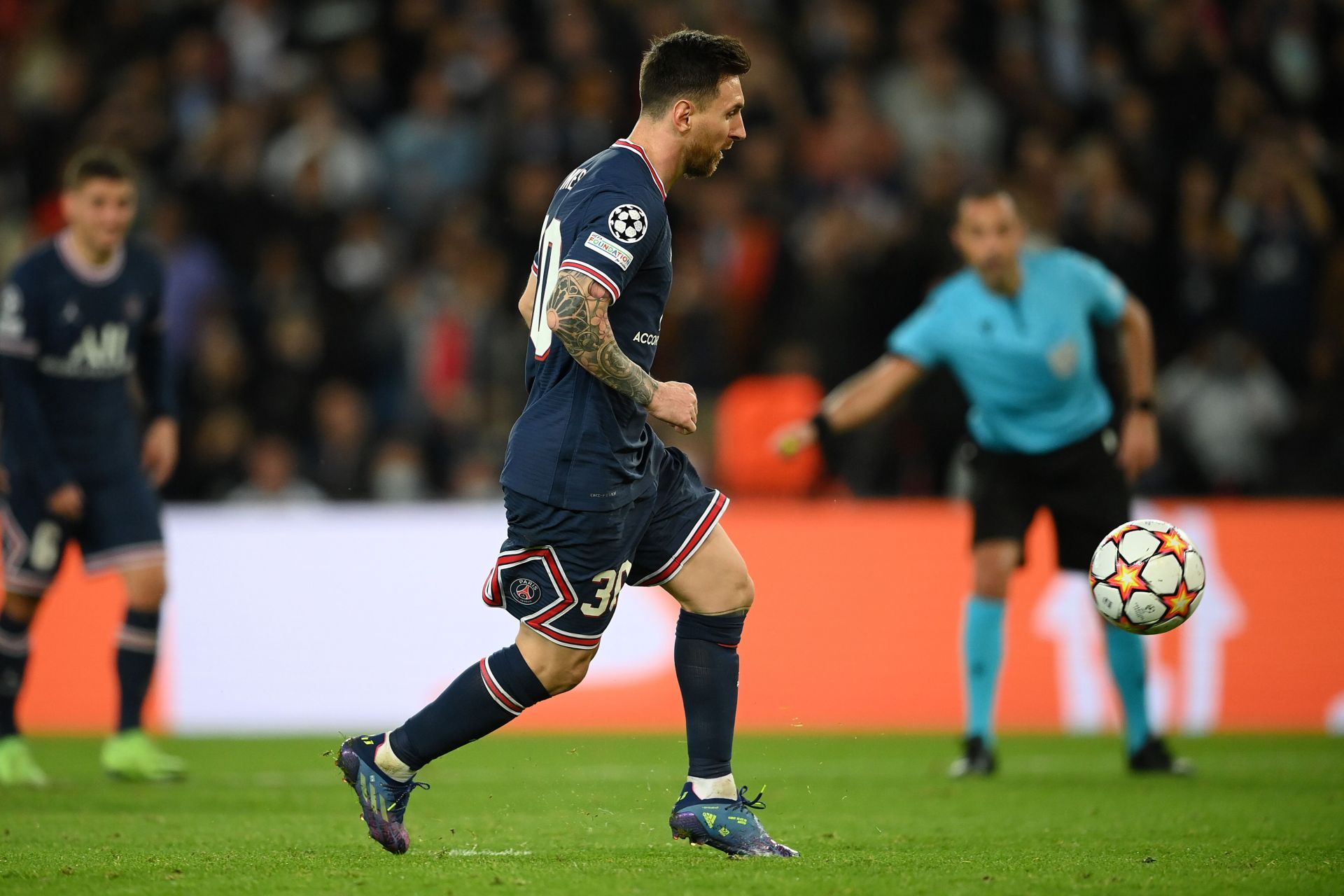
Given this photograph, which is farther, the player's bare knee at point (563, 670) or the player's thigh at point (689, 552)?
the player's thigh at point (689, 552)

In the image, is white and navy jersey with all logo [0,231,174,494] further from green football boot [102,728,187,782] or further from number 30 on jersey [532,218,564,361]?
number 30 on jersey [532,218,564,361]

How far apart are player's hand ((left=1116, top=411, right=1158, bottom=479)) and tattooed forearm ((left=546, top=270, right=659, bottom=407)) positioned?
3.92 metres

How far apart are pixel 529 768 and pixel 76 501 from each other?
8.38 feet

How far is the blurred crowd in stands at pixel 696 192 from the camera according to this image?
1226cm

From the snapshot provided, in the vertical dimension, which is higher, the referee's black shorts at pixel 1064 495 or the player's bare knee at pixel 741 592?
the referee's black shorts at pixel 1064 495

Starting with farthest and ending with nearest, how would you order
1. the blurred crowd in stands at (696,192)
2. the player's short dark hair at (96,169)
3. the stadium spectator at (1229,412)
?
the blurred crowd in stands at (696,192), the stadium spectator at (1229,412), the player's short dark hair at (96,169)

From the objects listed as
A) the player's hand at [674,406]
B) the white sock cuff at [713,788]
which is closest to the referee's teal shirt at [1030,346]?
the white sock cuff at [713,788]

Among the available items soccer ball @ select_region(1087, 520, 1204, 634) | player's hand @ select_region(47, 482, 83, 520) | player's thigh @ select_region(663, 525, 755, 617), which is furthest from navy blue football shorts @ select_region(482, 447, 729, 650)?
player's hand @ select_region(47, 482, 83, 520)

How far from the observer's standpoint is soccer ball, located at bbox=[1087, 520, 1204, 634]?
6.03 m

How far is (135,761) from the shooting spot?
748cm

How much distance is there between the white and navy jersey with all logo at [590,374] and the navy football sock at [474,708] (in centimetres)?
51

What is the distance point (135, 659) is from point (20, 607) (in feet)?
1.89

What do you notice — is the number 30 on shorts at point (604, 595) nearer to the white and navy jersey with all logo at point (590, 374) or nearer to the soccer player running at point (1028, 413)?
the white and navy jersey with all logo at point (590, 374)

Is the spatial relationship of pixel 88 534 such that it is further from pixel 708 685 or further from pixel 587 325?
pixel 587 325
